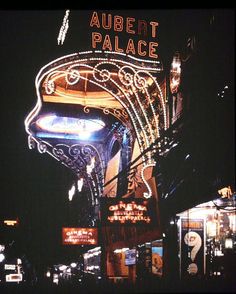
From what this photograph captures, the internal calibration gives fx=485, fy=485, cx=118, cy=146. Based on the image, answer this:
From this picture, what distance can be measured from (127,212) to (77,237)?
6.61m

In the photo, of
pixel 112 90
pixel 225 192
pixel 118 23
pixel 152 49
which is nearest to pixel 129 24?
pixel 118 23

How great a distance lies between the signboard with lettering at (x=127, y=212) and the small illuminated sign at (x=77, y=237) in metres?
5.97

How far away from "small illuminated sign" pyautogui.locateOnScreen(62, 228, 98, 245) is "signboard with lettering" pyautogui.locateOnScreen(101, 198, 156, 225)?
5.97m

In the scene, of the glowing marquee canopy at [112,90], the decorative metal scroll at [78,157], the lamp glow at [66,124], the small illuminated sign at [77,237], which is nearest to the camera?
the glowing marquee canopy at [112,90]

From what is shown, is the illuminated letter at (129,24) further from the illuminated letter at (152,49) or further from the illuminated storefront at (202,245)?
the illuminated storefront at (202,245)

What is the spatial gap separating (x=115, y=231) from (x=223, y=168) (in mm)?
9613

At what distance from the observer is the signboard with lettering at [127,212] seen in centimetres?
1416

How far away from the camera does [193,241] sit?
45.3 ft

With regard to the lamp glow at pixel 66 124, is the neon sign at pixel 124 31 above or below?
above

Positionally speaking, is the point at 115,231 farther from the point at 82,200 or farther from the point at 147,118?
the point at 82,200

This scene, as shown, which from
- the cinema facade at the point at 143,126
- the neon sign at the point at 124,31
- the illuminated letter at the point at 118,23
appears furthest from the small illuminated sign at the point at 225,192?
the illuminated letter at the point at 118,23

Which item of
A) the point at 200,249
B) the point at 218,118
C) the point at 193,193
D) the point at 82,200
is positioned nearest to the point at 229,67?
the point at 218,118

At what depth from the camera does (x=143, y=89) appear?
1442cm

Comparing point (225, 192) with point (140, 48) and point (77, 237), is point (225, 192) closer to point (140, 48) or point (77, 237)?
point (140, 48)
